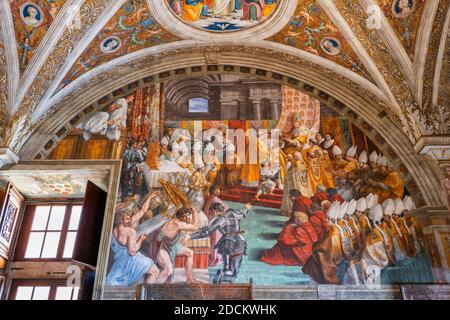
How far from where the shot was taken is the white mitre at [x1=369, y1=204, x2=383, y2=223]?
29.0ft

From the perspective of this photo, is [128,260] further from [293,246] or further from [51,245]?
[293,246]

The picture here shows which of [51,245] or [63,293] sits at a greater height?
[51,245]

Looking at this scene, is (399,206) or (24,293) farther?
(24,293)

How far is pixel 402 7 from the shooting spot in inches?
343

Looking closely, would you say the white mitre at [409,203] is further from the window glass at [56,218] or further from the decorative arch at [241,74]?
the window glass at [56,218]

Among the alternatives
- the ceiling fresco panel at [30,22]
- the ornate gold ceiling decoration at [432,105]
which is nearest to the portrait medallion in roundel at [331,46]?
the ornate gold ceiling decoration at [432,105]

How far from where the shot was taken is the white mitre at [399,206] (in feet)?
29.2

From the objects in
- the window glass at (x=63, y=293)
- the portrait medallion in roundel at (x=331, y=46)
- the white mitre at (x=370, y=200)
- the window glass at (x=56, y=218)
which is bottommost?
the window glass at (x=63, y=293)

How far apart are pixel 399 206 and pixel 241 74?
462 centimetres

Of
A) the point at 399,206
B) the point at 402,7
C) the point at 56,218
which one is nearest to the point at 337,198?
the point at 399,206

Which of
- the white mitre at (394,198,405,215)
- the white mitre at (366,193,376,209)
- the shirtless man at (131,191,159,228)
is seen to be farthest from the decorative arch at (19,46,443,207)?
the shirtless man at (131,191,159,228)

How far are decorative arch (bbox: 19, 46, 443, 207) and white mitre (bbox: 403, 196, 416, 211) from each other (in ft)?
1.04

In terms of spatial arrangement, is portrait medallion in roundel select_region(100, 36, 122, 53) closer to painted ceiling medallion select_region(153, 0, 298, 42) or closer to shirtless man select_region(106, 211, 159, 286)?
painted ceiling medallion select_region(153, 0, 298, 42)

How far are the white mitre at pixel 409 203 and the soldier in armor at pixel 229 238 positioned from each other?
10.1 ft
